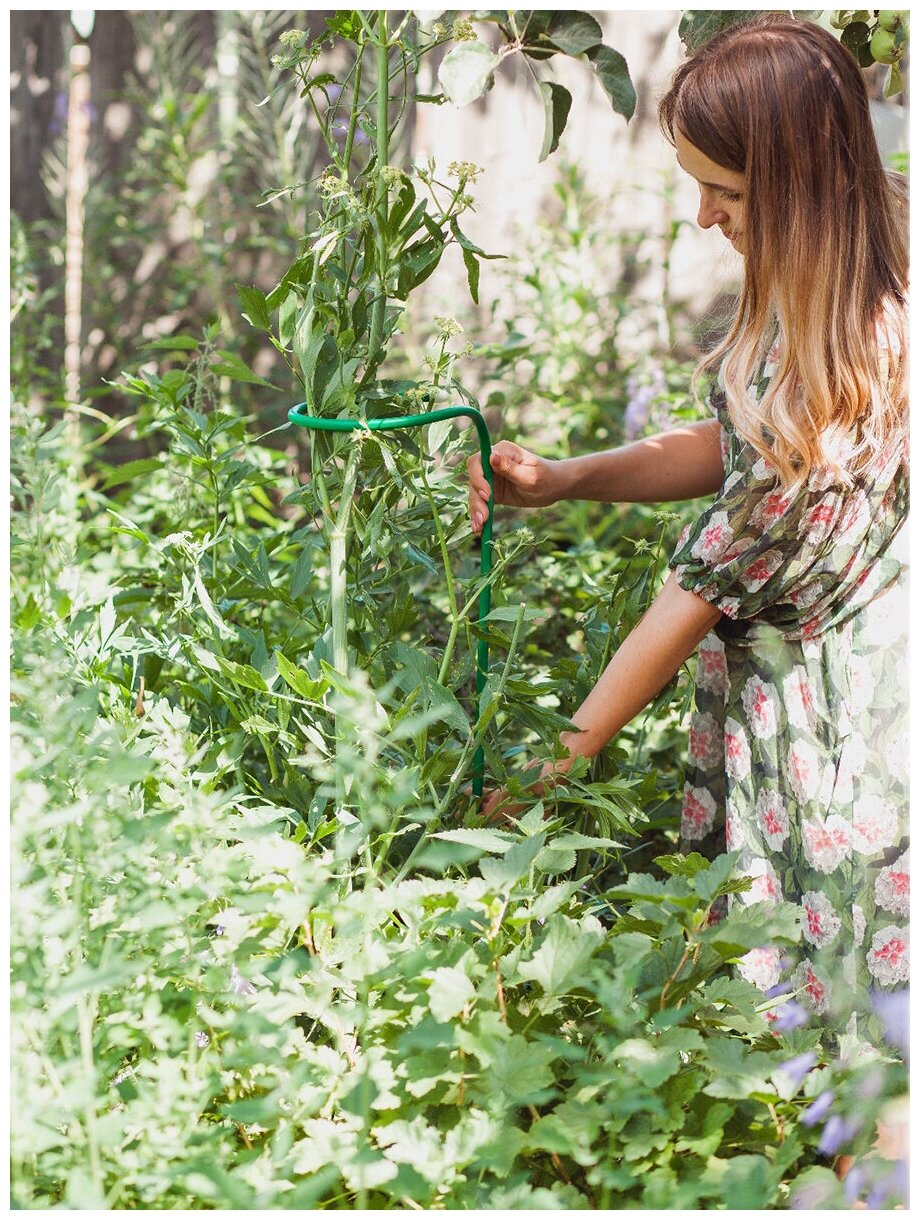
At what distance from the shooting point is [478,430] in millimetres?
1364

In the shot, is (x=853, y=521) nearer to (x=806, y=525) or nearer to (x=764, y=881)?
(x=806, y=525)

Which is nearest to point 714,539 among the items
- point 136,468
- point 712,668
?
point 712,668

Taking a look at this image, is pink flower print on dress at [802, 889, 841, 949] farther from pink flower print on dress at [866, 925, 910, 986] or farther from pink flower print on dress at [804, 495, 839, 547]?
pink flower print on dress at [804, 495, 839, 547]

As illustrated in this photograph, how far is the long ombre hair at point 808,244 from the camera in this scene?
4.35 ft

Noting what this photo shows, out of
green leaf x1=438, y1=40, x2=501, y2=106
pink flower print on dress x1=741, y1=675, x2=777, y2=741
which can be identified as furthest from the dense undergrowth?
green leaf x1=438, y1=40, x2=501, y2=106

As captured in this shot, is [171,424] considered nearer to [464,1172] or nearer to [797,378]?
[797,378]

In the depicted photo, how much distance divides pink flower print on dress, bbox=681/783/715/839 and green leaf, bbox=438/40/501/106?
891 millimetres

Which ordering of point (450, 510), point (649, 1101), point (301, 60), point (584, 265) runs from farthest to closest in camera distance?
point (584, 265) < point (450, 510) < point (301, 60) < point (649, 1101)

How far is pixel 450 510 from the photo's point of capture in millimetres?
1485

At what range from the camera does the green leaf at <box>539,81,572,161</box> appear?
49.5 inches

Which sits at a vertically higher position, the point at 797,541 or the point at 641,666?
the point at 797,541

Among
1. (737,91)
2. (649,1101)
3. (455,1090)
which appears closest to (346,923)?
(455,1090)

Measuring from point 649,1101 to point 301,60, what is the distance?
3.44 ft

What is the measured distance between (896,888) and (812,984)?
0.16 m
